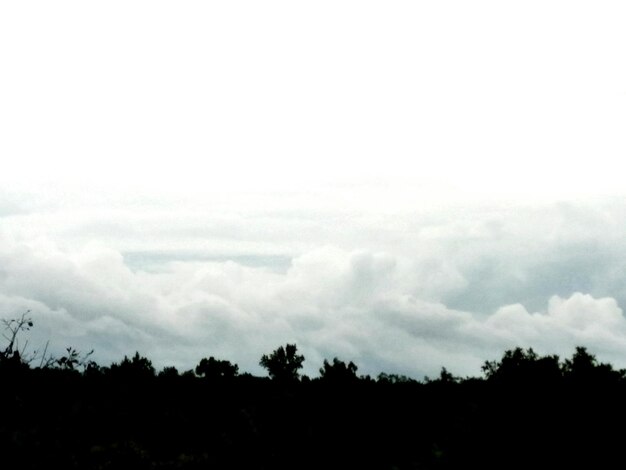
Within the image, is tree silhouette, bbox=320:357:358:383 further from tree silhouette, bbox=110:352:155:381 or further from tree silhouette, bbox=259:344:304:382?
tree silhouette, bbox=259:344:304:382

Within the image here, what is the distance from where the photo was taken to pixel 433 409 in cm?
2761

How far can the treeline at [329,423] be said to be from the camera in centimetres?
1812

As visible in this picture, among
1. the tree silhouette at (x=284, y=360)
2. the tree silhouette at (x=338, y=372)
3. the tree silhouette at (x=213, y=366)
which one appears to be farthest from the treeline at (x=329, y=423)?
the tree silhouette at (x=284, y=360)

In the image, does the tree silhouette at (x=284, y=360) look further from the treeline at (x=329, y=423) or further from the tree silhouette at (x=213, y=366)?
the treeline at (x=329, y=423)

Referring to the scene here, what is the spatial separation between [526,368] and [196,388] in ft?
64.8

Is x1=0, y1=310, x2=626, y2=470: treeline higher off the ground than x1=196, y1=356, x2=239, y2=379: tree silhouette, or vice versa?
x1=196, y1=356, x2=239, y2=379: tree silhouette

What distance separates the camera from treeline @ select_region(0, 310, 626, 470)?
1812 centimetres

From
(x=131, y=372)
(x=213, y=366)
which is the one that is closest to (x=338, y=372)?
(x=131, y=372)

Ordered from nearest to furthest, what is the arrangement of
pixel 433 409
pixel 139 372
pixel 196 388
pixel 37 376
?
1. pixel 433 409
2. pixel 196 388
3. pixel 37 376
4. pixel 139 372

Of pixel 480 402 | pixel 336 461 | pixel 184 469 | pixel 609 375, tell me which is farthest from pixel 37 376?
pixel 609 375

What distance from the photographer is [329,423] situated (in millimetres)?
23766

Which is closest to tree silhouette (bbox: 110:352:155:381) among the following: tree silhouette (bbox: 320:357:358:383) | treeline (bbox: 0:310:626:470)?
treeline (bbox: 0:310:626:470)

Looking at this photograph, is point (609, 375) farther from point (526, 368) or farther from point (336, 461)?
point (336, 461)

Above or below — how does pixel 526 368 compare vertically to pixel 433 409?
above
